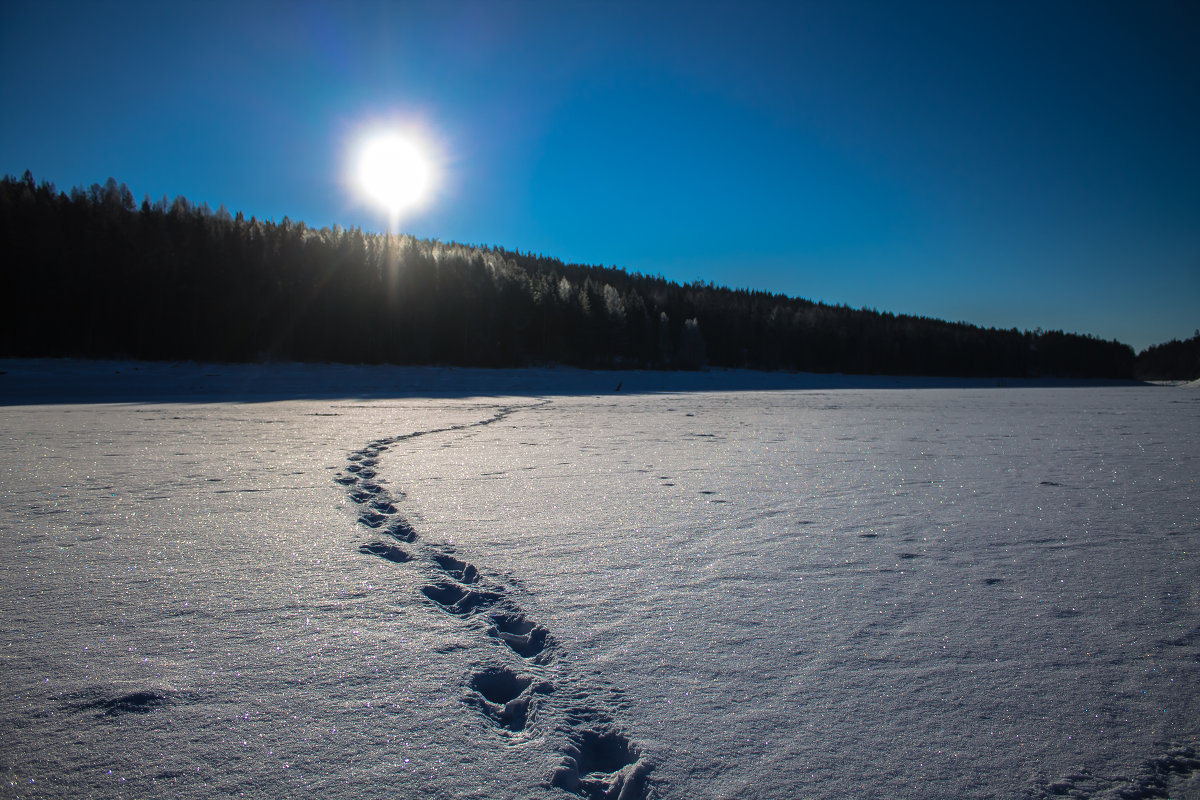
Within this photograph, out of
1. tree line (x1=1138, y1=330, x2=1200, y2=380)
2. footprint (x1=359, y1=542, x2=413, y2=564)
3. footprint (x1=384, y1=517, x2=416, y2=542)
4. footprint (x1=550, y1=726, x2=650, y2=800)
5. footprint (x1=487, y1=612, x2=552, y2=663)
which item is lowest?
footprint (x1=550, y1=726, x2=650, y2=800)

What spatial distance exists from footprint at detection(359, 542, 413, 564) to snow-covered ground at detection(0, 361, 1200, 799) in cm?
2

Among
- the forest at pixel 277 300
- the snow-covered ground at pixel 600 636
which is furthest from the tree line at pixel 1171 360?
the snow-covered ground at pixel 600 636

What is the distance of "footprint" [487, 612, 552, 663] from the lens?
168cm

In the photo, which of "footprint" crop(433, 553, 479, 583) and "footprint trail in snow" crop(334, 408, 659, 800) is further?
"footprint" crop(433, 553, 479, 583)

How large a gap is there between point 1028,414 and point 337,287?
36907 millimetres

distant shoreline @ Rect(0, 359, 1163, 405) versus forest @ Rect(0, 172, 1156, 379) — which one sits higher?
forest @ Rect(0, 172, 1156, 379)

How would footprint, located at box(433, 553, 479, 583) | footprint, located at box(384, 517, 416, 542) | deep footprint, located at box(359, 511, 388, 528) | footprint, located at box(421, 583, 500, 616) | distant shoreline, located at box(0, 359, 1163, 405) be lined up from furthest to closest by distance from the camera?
distant shoreline, located at box(0, 359, 1163, 405) < deep footprint, located at box(359, 511, 388, 528) < footprint, located at box(384, 517, 416, 542) < footprint, located at box(433, 553, 479, 583) < footprint, located at box(421, 583, 500, 616)

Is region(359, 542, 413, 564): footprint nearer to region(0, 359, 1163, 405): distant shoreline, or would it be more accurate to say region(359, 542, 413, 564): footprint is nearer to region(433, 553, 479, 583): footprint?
region(433, 553, 479, 583): footprint

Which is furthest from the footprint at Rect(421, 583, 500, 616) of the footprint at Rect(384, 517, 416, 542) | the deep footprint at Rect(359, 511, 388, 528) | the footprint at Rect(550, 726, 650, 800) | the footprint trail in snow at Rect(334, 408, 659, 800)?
the deep footprint at Rect(359, 511, 388, 528)

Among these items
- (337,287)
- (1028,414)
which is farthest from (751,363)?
(1028,414)

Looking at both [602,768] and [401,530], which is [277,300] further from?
[602,768]

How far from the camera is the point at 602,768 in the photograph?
1228 mm

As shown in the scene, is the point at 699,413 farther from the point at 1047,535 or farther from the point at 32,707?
the point at 32,707

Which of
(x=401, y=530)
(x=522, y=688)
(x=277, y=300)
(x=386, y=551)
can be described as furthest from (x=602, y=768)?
(x=277, y=300)
